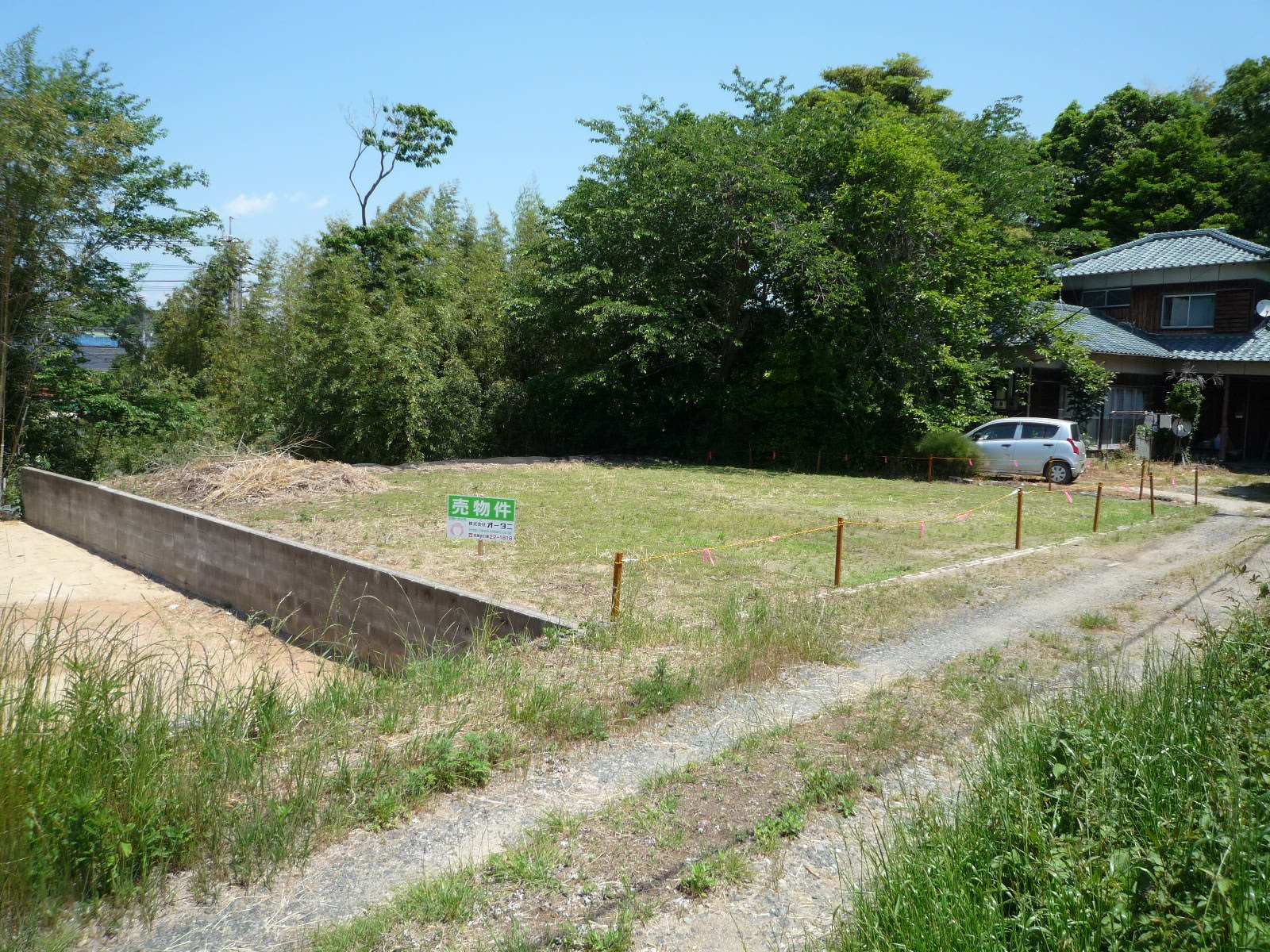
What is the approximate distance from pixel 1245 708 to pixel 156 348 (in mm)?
40796

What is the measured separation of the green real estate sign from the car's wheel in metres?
16.6

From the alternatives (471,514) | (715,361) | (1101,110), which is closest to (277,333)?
(715,361)

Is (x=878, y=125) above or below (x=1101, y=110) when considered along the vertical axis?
below

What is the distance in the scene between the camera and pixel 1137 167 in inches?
1468

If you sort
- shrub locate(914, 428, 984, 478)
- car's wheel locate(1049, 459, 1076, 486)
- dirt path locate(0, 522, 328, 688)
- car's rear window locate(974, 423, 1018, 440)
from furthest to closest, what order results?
shrub locate(914, 428, 984, 478)
car's rear window locate(974, 423, 1018, 440)
car's wheel locate(1049, 459, 1076, 486)
dirt path locate(0, 522, 328, 688)

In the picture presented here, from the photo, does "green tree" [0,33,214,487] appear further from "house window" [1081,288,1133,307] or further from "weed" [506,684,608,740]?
"house window" [1081,288,1133,307]

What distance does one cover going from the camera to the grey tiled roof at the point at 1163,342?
26.1 m

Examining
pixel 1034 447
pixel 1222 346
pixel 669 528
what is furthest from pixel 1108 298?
pixel 669 528

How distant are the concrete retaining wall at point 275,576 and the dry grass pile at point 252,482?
900mm

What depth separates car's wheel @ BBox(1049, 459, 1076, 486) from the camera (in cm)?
2166

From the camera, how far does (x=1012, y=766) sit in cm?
412

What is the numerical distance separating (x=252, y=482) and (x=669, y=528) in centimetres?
917


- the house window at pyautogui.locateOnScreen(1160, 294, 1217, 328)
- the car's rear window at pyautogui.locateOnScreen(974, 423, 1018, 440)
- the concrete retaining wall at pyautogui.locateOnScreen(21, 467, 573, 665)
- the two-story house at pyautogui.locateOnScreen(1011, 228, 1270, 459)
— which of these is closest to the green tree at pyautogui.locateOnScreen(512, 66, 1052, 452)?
the car's rear window at pyautogui.locateOnScreen(974, 423, 1018, 440)

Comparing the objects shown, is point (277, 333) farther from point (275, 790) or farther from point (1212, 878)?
point (1212, 878)
